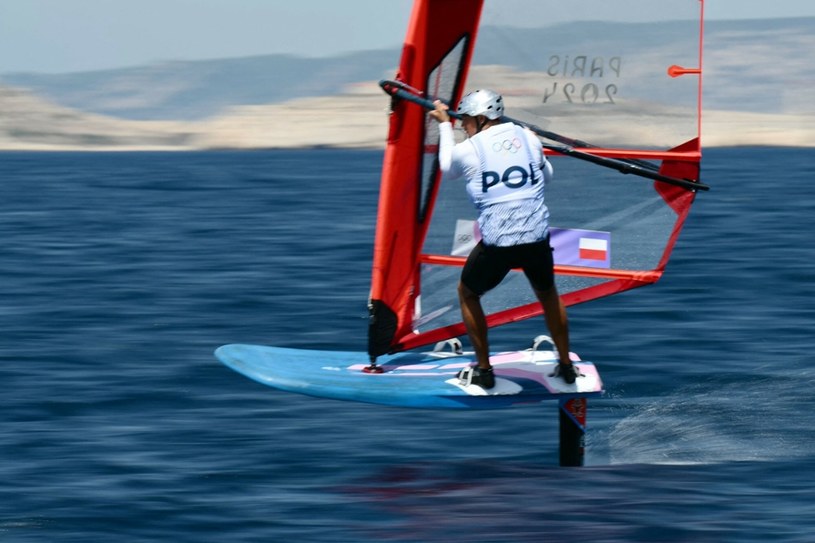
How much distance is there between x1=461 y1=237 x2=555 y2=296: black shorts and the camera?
7.88m

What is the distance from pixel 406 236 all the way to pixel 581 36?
153cm

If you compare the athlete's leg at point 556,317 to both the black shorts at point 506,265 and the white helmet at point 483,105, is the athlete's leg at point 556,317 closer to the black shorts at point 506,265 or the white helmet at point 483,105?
the black shorts at point 506,265

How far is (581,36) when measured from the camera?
843 cm

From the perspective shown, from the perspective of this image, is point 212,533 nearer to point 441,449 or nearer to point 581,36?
point 441,449

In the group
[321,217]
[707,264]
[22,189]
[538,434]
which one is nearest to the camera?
[538,434]

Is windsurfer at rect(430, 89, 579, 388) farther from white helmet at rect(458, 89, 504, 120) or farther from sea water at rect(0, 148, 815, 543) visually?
sea water at rect(0, 148, 815, 543)

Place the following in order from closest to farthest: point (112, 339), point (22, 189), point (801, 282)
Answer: point (112, 339) < point (801, 282) < point (22, 189)

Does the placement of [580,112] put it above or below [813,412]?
above

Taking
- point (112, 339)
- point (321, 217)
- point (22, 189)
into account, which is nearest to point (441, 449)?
point (112, 339)

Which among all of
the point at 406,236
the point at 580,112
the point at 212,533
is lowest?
the point at 212,533

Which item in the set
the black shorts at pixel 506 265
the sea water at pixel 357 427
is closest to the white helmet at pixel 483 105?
the black shorts at pixel 506 265

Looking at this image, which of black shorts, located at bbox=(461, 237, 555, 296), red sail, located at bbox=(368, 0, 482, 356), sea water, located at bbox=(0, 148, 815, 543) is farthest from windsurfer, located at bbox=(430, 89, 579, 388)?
sea water, located at bbox=(0, 148, 815, 543)

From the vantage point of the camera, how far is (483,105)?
7.79 meters

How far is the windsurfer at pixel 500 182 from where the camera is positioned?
25.6ft
